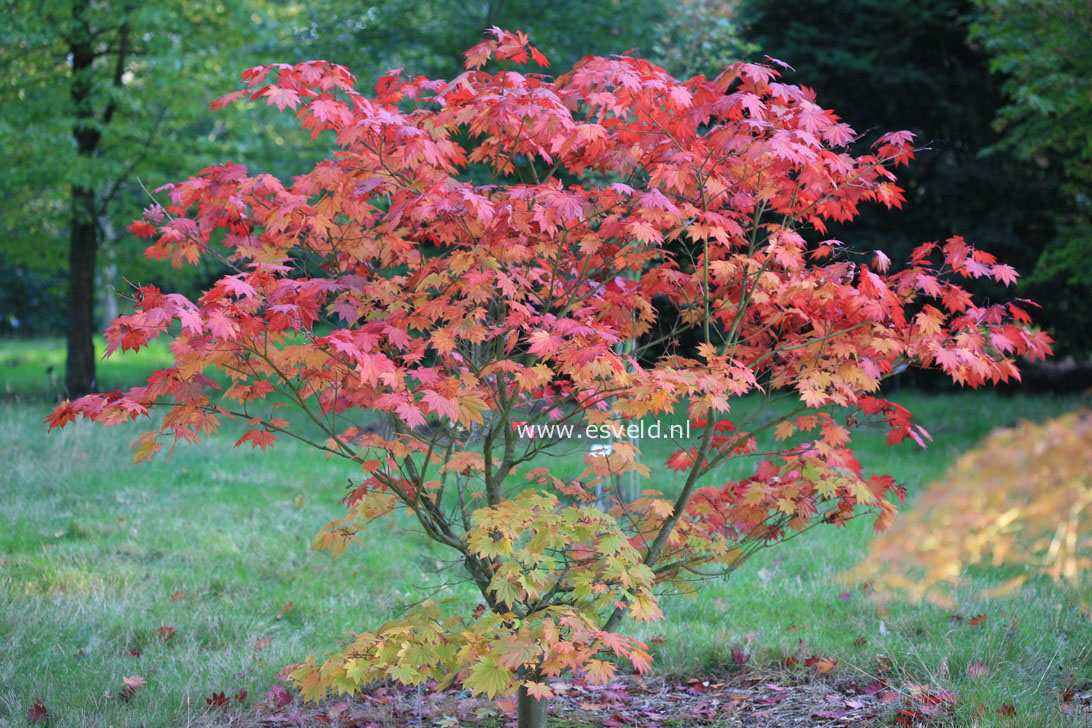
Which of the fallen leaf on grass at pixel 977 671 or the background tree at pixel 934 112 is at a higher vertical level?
the background tree at pixel 934 112

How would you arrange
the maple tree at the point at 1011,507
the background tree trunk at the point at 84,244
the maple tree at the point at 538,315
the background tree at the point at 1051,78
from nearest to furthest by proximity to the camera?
the maple tree at the point at 1011,507
the maple tree at the point at 538,315
the background tree at the point at 1051,78
the background tree trunk at the point at 84,244

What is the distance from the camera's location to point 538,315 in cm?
364

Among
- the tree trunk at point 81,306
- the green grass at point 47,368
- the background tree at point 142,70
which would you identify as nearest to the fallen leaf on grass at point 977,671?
the background tree at point 142,70

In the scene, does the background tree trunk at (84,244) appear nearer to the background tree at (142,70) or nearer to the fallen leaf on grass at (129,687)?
the background tree at (142,70)

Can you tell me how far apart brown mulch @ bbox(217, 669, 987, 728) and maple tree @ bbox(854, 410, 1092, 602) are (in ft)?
8.17

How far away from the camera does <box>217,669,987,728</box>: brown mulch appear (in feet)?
13.4

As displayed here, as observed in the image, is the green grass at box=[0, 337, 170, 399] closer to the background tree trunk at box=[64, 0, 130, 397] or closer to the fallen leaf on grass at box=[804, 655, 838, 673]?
the background tree trunk at box=[64, 0, 130, 397]

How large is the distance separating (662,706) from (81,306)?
1089 cm

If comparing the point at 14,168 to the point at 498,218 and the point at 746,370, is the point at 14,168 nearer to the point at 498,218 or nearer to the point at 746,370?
the point at 498,218

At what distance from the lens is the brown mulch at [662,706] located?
13.4ft

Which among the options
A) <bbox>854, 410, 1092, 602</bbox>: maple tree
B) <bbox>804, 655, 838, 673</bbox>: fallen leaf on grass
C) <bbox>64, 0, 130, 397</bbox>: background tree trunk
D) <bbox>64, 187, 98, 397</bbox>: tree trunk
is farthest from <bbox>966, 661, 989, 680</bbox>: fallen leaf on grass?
<bbox>64, 187, 98, 397</bbox>: tree trunk

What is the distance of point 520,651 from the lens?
307cm

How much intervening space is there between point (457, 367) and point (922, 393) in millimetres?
12026

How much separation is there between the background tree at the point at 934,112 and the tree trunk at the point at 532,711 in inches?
429
